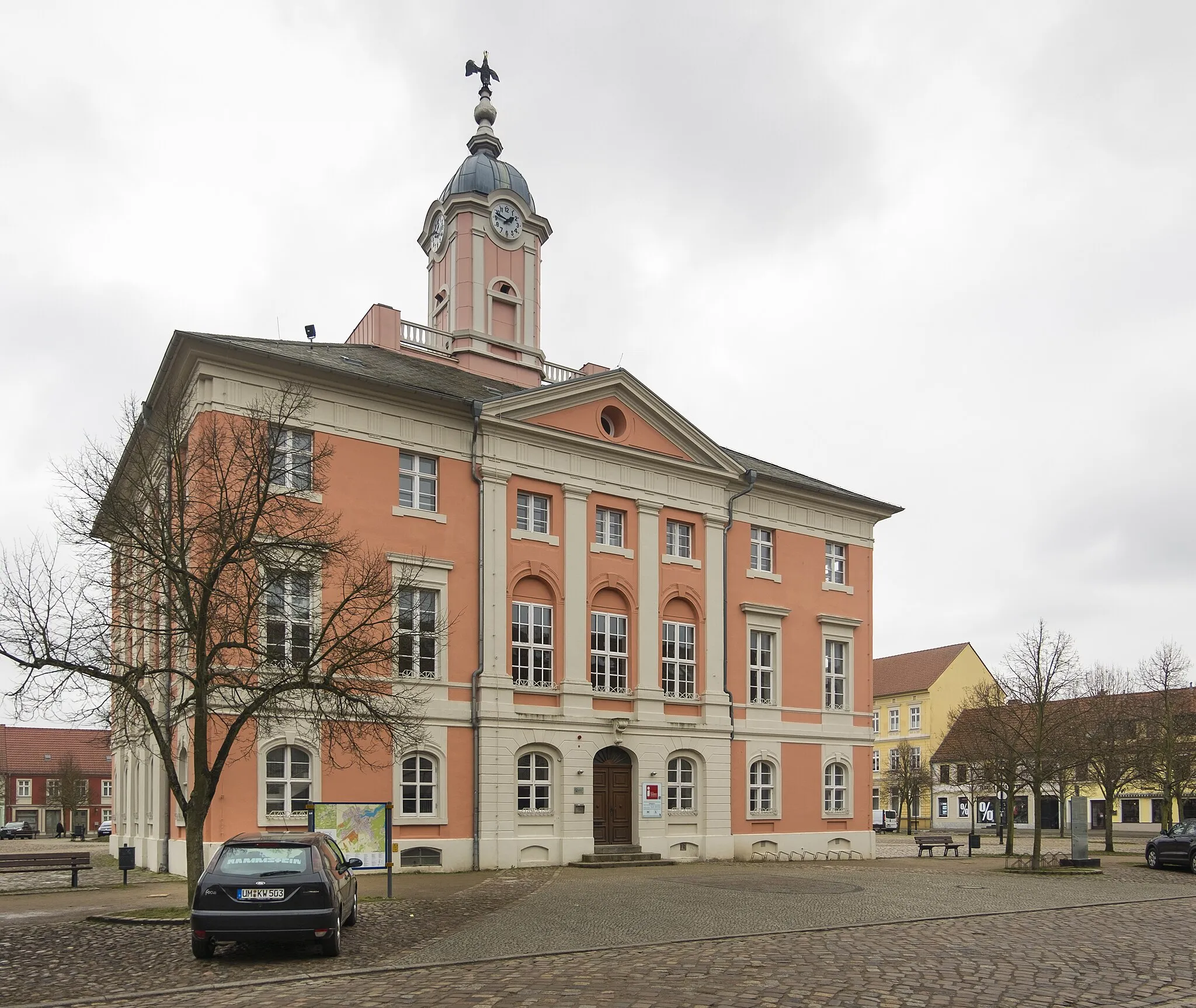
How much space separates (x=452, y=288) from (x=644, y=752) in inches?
643

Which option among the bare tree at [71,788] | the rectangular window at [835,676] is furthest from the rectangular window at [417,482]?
the bare tree at [71,788]

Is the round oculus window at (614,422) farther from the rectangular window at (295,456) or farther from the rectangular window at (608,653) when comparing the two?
the rectangular window at (295,456)

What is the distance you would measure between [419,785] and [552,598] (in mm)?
5908

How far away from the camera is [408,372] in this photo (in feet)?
103

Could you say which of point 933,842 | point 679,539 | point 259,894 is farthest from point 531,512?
point 259,894

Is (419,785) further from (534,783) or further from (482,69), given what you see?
(482,69)

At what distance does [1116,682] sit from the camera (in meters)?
56.8

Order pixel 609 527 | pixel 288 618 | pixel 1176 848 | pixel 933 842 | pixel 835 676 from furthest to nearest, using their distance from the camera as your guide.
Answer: pixel 933 842, pixel 835 676, pixel 609 527, pixel 1176 848, pixel 288 618

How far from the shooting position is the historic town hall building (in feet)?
90.6

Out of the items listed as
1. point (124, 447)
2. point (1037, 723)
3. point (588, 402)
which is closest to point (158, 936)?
point (124, 447)

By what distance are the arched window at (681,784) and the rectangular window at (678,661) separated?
1.82 metres

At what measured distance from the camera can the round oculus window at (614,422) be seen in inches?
1288

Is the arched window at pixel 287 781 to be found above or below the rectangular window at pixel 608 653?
below

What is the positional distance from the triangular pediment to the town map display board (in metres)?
11.7
